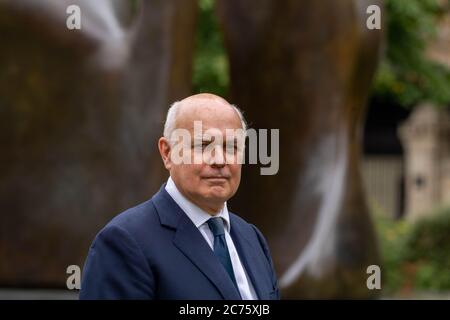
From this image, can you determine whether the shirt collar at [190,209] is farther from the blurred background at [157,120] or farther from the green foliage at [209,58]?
the green foliage at [209,58]

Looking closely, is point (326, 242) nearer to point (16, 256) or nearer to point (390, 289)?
point (16, 256)

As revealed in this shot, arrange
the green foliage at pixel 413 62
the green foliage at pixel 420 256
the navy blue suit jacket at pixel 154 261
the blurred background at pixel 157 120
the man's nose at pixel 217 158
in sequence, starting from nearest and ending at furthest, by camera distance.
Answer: the navy blue suit jacket at pixel 154 261 → the man's nose at pixel 217 158 → the blurred background at pixel 157 120 → the green foliage at pixel 420 256 → the green foliage at pixel 413 62

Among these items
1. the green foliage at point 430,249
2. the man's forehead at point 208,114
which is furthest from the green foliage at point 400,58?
the man's forehead at point 208,114

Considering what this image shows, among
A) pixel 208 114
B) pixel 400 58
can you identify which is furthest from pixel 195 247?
pixel 400 58

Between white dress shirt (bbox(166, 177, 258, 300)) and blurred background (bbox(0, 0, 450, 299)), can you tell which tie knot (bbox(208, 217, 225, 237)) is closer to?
white dress shirt (bbox(166, 177, 258, 300))

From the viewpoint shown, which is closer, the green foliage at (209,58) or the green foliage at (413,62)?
the green foliage at (209,58)

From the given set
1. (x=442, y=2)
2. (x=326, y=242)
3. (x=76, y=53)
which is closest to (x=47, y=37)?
(x=76, y=53)

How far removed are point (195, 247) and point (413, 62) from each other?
11.2 meters

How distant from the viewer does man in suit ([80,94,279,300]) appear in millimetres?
2072

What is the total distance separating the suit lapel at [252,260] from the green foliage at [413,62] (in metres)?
10.1

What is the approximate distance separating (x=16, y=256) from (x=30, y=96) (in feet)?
3.34

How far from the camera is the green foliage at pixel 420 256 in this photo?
1140cm

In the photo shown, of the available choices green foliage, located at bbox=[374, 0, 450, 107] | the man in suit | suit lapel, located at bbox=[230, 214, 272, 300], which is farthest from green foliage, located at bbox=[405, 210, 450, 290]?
the man in suit

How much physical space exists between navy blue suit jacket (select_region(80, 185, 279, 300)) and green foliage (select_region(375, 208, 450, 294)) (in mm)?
9429
